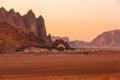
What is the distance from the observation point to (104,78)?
34.4 m

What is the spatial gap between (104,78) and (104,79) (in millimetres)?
98

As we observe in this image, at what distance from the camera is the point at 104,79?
3438 cm

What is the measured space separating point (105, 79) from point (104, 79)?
0.29 feet

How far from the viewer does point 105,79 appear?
113 ft

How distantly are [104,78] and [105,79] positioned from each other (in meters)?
0.11
